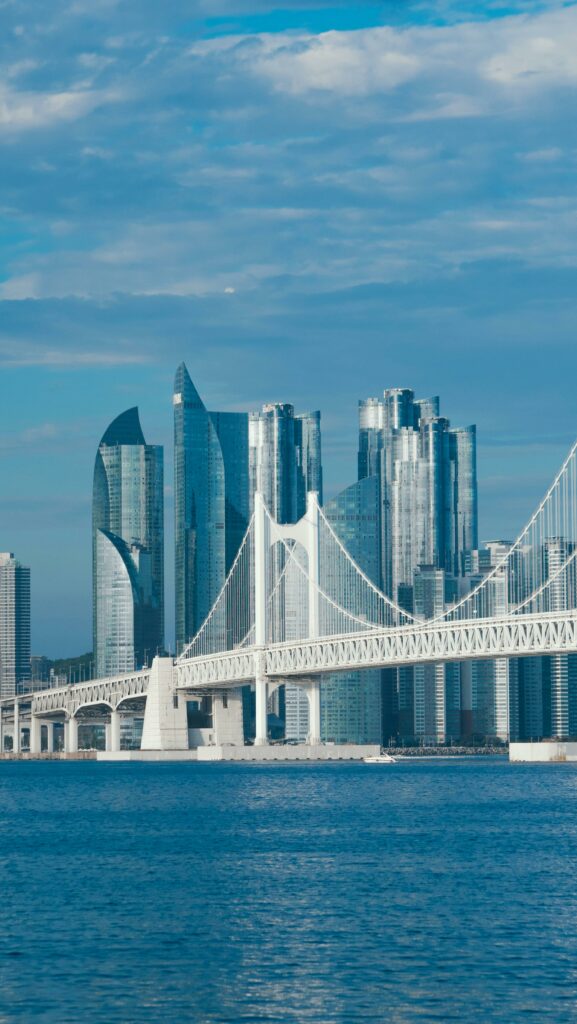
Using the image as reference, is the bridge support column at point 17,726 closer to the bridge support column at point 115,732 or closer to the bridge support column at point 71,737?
the bridge support column at point 71,737

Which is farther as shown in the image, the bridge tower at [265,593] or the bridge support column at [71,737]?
the bridge support column at [71,737]

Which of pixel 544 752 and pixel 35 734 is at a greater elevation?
pixel 35 734

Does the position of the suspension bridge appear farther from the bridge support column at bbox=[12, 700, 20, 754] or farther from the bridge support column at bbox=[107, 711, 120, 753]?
the bridge support column at bbox=[12, 700, 20, 754]

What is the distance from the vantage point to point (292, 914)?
25.1 metres

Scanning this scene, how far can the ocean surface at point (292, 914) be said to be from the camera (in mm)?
18719

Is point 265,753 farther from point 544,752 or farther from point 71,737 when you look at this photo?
point 71,737

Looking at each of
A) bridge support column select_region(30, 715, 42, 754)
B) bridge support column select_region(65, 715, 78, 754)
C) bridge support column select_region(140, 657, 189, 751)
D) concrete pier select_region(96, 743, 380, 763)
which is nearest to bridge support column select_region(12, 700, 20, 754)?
bridge support column select_region(30, 715, 42, 754)

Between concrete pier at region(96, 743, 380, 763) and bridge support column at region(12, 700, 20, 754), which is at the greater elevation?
bridge support column at region(12, 700, 20, 754)

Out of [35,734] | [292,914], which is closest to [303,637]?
A: [35,734]

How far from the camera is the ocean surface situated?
737 inches

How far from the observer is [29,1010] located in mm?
18359

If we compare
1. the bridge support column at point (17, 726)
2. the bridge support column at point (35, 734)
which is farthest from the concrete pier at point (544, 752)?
the bridge support column at point (17, 726)

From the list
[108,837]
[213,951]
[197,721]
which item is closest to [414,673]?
[197,721]

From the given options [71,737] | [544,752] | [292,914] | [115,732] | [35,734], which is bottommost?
[292,914]
